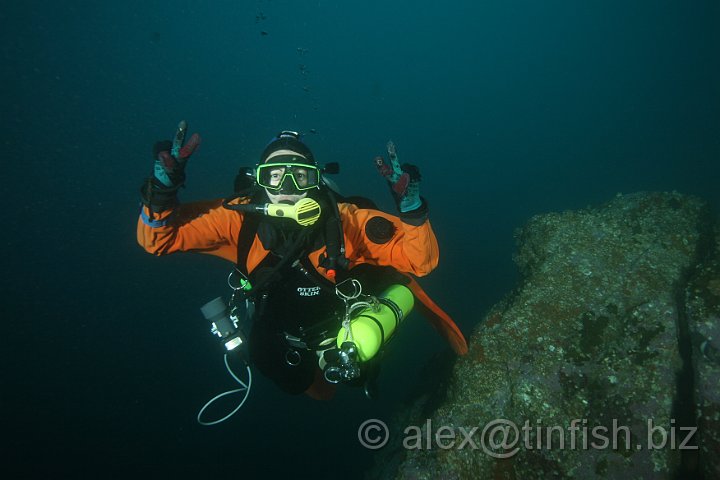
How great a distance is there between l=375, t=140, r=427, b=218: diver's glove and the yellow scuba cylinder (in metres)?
1.02

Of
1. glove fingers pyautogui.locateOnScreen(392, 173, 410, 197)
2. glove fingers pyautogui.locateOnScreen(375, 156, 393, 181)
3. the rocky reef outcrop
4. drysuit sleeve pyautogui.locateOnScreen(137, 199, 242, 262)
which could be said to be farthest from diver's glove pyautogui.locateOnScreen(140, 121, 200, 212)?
the rocky reef outcrop

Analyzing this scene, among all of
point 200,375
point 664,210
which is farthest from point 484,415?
point 200,375

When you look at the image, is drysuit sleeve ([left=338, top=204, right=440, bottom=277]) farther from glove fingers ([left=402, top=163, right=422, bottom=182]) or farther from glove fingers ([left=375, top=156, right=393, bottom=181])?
glove fingers ([left=375, top=156, right=393, bottom=181])

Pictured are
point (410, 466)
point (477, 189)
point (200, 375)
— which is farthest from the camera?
point (477, 189)

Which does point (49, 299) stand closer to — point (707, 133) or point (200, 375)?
point (200, 375)

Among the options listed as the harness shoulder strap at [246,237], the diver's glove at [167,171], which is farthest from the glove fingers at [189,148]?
the harness shoulder strap at [246,237]

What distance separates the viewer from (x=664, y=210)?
18.7ft

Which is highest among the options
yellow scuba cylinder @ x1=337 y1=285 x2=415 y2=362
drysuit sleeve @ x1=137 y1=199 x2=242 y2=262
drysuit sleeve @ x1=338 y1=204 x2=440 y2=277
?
drysuit sleeve @ x1=137 y1=199 x2=242 y2=262

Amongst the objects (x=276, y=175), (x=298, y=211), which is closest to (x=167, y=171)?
(x=276, y=175)

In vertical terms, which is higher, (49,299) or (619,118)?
(619,118)

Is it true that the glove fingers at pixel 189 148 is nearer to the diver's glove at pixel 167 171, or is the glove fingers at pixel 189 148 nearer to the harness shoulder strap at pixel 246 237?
the diver's glove at pixel 167 171

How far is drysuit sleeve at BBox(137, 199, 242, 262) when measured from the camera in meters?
3.60

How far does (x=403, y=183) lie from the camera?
3416 mm

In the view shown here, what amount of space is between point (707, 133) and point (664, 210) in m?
96.2
